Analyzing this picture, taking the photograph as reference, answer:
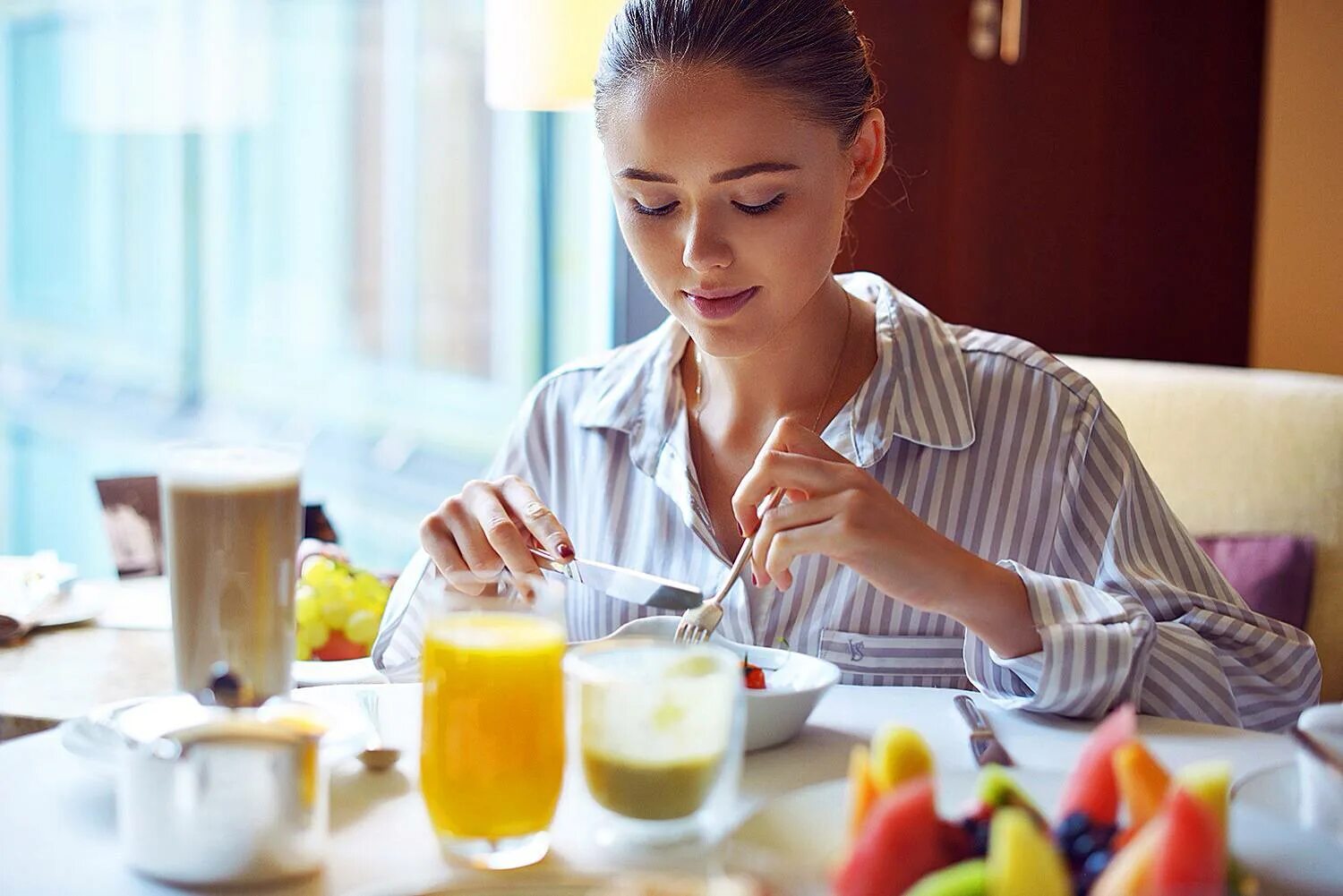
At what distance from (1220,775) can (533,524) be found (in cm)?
73

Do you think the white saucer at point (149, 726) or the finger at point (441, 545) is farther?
the finger at point (441, 545)

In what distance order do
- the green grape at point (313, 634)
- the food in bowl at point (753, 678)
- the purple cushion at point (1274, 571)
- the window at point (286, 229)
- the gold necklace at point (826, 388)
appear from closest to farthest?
the food in bowl at point (753, 678) < the gold necklace at point (826, 388) < the green grape at point (313, 634) < the purple cushion at point (1274, 571) < the window at point (286, 229)

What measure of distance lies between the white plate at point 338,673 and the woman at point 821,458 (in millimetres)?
44

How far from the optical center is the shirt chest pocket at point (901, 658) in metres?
1.50

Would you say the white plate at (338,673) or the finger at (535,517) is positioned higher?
the finger at (535,517)

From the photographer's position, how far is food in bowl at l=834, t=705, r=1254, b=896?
0.60 m

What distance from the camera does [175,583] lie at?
101 cm

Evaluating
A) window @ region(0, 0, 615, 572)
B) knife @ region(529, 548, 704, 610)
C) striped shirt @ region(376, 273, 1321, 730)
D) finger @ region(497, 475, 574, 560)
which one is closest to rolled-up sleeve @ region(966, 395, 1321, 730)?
striped shirt @ region(376, 273, 1321, 730)

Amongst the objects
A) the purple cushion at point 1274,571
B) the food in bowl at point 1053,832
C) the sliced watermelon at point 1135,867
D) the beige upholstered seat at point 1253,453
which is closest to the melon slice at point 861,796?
the food in bowl at point 1053,832

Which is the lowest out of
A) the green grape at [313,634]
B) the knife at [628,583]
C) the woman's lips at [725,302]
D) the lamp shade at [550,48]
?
the green grape at [313,634]

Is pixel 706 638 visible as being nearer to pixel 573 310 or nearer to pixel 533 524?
pixel 533 524

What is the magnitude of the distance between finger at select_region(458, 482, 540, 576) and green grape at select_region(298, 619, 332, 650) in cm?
59

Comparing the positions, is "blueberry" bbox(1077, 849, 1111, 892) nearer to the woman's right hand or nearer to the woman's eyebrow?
the woman's right hand

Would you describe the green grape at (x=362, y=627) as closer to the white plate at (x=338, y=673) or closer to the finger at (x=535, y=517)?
the white plate at (x=338, y=673)
